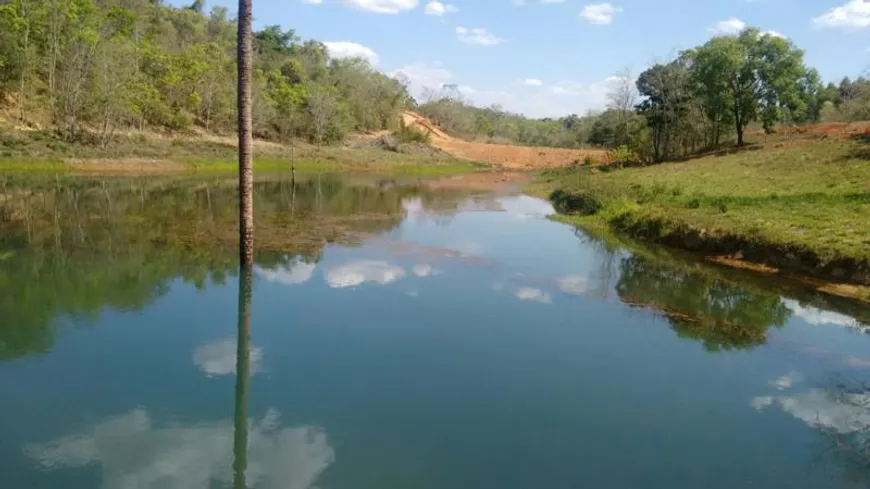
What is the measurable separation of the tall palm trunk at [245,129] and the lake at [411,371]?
1.05 metres

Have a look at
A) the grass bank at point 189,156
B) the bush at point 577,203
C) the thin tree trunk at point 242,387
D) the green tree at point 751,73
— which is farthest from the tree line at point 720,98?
the thin tree trunk at point 242,387

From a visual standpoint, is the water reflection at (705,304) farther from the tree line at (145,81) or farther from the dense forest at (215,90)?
the tree line at (145,81)

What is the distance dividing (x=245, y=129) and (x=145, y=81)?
136 feet

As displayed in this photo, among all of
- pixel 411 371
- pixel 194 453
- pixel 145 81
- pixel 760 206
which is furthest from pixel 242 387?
pixel 145 81

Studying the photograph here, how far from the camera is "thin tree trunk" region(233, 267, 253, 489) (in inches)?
247

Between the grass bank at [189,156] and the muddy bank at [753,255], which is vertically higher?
the grass bank at [189,156]

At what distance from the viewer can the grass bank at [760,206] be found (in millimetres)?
15812

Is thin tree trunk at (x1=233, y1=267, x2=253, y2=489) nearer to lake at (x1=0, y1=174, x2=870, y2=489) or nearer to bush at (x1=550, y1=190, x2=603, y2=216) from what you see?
lake at (x1=0, y1=174, x2=870, y2=489)

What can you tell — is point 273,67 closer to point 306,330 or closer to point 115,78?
point 115,78

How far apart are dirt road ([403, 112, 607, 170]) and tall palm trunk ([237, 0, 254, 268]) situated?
169 feet

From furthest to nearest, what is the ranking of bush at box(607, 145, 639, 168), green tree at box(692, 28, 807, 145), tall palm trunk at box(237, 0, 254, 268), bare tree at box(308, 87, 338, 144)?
bare tree at box(308, 87, 338, 144)
bush at box(607, 145, 639, 168)
green tree at box(692, 28, 807, 145)
tall palm trunk at box(237, 0, 254, 268)

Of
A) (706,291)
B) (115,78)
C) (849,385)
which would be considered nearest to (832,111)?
(706,291)

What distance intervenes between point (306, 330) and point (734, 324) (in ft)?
28.1

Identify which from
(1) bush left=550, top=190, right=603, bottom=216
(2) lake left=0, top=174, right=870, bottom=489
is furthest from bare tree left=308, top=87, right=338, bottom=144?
(2) lake left=0, top=174, right=870, bottom=489
